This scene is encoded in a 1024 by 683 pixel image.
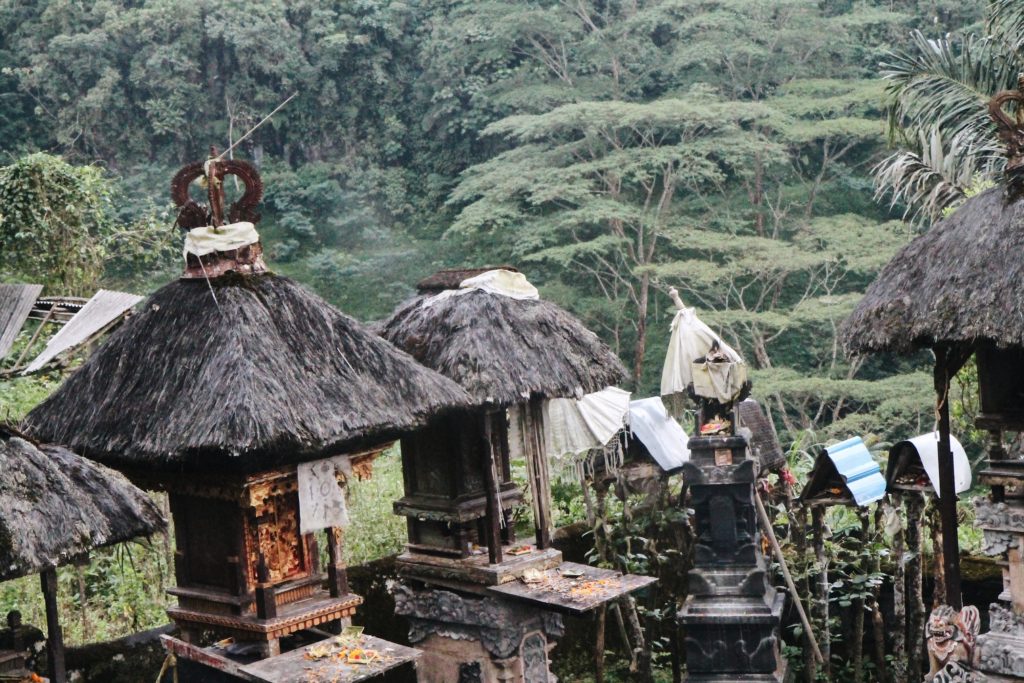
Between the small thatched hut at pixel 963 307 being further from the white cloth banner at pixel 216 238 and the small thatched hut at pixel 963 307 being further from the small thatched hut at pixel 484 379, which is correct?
the white cloth banner at pixel 216 238

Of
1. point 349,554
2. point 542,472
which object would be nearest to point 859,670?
point 542,472

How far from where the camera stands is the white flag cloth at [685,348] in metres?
10.4

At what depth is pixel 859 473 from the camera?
10.2 metres

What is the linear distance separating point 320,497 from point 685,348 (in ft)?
13.3

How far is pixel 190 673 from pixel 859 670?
610 cm

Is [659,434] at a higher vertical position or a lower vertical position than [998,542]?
higher

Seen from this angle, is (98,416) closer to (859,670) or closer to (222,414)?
(222,414)

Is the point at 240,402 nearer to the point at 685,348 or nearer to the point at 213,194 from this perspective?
the point at 213,194

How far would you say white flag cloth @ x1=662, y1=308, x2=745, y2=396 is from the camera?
34.0 ft

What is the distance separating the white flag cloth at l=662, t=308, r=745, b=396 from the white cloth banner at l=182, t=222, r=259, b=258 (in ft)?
13.9

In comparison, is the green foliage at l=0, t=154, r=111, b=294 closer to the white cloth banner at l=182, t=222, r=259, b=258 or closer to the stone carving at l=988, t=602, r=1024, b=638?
the white cloth banner at l=182, t=222, r=259, b=258

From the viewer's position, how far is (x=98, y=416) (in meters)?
7.45

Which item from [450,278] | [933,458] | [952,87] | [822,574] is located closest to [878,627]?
[822,574]

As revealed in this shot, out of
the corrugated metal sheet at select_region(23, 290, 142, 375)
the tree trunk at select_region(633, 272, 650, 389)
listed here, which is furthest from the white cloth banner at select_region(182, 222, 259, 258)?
the tree trunk at select_region(633, 272, 650, 389)
